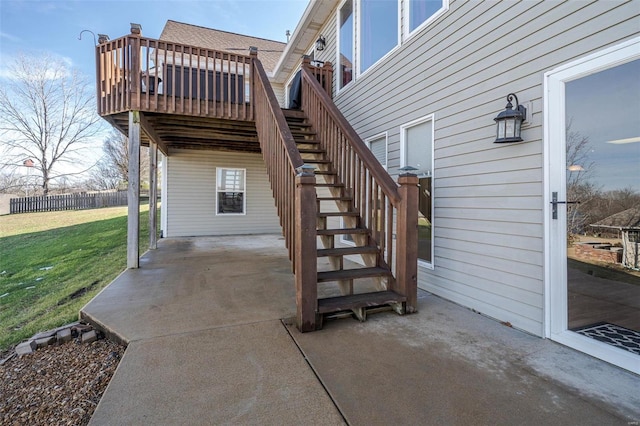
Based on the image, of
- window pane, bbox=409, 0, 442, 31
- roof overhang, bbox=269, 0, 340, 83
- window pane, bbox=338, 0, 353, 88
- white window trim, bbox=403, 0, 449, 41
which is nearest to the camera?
white window trim, bbox=403, 0, 449, 41

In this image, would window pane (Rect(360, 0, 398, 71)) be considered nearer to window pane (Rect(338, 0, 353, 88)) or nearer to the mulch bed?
window pane (Rect(338, 0, 353, 88))

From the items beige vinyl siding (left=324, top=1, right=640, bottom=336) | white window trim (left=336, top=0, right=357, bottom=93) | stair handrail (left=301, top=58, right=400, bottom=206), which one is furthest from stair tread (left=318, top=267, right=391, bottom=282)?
white window trim (left=336, top=0, right=357, bottom=93)

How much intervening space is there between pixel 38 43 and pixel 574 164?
79.7 feet

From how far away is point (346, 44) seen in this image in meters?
5.85

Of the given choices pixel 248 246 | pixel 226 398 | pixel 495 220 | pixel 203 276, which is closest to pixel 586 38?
pixel 495 220

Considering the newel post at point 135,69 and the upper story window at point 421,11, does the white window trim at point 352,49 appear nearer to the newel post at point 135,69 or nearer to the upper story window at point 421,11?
the upper story window at point 421,11

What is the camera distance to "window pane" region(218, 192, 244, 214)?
30.4 feet

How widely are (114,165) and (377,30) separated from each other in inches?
1001

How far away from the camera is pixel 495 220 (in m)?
2.93

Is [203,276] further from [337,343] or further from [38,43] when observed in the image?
[38,43]

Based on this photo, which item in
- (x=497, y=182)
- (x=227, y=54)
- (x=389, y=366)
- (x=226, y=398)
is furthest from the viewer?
(x=227, y=54)

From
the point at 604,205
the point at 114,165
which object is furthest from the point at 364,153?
the point at 114,165

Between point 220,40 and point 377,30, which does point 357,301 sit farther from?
point 220,40

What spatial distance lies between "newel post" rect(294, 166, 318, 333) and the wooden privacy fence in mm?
18747
